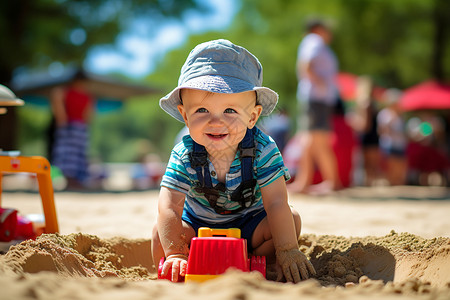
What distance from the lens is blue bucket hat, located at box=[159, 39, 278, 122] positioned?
2.11m

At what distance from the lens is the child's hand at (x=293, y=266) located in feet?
6.77

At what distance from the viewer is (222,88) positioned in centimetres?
208

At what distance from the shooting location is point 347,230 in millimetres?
3316

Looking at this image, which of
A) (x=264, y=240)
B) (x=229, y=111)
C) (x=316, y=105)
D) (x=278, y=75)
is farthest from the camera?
(x=278, y=75)

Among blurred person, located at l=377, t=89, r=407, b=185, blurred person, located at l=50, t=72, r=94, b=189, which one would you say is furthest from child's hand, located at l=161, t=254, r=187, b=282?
blurred person, located at l=377, t=89, r=407, b=185

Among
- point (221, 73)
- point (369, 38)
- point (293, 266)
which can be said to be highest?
point (369, 38)

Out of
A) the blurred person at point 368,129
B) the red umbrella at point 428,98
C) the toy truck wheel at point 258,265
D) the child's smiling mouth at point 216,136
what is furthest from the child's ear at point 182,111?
the red umbrella at point 428,98

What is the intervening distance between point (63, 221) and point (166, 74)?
26798 millimetres

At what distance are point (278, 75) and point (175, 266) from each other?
17.7 metres

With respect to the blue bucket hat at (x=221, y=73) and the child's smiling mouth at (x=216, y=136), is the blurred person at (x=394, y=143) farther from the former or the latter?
the child's smiling mouth at (x=216, y=136)

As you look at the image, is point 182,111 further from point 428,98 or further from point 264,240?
point 428,98

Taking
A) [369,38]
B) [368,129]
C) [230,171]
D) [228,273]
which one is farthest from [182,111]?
[369,38]

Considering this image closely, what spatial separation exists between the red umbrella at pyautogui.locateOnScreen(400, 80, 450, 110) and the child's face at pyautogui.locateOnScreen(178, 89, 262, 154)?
10.6 metres

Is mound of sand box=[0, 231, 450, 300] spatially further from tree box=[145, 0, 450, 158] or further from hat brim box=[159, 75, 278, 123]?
tree box=[145, 0, 450, 158]
